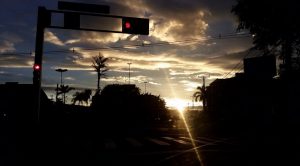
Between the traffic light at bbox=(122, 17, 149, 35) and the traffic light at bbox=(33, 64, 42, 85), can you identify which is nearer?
the traffic light at bbox=(33, 64, 42, 85)

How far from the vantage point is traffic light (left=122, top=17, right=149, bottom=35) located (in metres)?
17.8

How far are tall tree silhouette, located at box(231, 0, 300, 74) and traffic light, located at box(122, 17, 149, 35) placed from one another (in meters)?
7.25

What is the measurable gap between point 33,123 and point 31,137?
0.58 m

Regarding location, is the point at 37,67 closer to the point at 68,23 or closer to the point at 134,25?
the point at 68,23

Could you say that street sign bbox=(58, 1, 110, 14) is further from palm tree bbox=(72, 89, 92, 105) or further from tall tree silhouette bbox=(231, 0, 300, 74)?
palm tree bbox=(72, 89, 92, 105)

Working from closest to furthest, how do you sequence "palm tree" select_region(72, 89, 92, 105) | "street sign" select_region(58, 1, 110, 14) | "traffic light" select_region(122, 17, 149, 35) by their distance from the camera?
"street sign" select_region(58, 1, 110, 14), "traffic light" select_region(122, 17, 149, 35), "palm tree" select_region(72, 89, 92, 105)

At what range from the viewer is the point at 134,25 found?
1786 cm

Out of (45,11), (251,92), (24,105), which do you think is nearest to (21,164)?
(45,11)

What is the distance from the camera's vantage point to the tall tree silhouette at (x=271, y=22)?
1900 centimetres

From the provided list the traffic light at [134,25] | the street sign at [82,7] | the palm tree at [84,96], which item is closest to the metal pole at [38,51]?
the street sign at [82,7]

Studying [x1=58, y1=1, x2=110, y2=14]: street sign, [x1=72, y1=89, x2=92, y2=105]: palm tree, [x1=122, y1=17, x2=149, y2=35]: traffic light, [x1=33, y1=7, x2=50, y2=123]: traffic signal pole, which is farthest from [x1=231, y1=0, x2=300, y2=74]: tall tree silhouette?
[x1=72, y1=89, x2=92, y2=105]: palm tree

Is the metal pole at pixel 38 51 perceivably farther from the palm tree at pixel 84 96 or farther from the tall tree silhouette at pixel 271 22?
the palm tree at pixel 84 96

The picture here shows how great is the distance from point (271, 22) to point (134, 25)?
827 centimetres

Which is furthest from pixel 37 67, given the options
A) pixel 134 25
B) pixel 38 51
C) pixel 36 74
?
pixel 134 25
